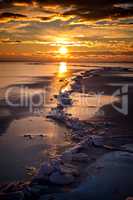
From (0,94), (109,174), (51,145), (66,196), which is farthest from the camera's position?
(0,94)

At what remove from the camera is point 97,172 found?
10086mm

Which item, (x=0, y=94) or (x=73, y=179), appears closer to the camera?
(x=73, y=179)

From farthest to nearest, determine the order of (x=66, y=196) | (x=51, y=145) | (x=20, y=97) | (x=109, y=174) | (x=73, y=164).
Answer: (x=20, y=97) < (x=51, y=145) < (x=73, y=164) < (x=109, y=174) < (x=66, y=196)

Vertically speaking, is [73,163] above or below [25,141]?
below

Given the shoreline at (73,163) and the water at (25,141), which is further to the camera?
the water at (25,141)

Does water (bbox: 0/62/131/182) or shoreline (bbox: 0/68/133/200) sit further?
water (bbox: 0/62/131/182)

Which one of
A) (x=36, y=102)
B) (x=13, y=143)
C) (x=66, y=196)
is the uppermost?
(x=36, y=102)

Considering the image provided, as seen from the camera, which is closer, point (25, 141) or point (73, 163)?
point (73, 163)

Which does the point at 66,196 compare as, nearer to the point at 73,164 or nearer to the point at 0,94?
the point at 73,164

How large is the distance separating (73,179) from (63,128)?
647cm

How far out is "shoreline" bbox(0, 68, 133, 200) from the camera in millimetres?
9000

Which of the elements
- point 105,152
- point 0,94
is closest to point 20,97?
point 0,94

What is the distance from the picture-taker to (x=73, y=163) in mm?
10820

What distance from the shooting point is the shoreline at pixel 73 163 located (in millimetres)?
9000
